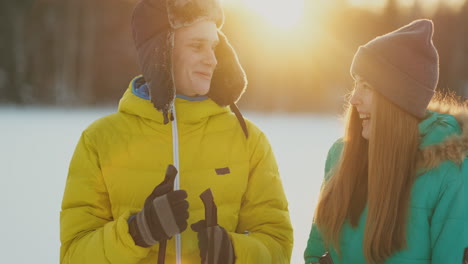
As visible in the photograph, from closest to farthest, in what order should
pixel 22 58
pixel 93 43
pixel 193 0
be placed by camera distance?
pixel 193 0
pixel 22 58
pixel 93 43

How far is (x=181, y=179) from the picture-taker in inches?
82.1

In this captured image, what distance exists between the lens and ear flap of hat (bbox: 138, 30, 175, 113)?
2.01 meters

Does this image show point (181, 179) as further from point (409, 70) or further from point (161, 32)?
point (409, 70)

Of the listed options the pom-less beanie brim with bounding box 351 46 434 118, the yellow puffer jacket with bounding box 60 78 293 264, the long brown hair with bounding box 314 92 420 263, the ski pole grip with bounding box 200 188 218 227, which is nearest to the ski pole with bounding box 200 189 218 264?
the ski pole grip with bounding box 200 188 218 227

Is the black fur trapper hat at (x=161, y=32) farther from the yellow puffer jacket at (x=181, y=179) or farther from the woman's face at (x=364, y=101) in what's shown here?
the woman's face at (x=364, y=101)

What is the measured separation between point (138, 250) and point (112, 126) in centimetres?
50

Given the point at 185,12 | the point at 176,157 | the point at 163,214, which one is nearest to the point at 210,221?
the point at 163,214

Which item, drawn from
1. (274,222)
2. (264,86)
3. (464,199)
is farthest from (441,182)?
(264,86)

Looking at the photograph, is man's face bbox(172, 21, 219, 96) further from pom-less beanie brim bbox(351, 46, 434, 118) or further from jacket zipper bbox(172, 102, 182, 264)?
pom-less beanie brim bbox(351, 46, 434, 118)

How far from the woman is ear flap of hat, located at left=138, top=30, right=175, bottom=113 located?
71 cm

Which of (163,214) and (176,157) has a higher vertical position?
(176,157)

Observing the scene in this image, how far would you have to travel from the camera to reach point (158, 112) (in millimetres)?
2080

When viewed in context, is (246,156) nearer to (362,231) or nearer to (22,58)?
(362,231)

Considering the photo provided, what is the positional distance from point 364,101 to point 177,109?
0.71 m
